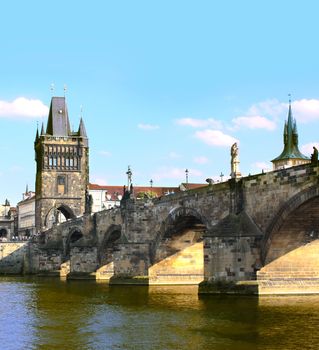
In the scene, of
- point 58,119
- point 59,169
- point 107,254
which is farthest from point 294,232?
point 58,119

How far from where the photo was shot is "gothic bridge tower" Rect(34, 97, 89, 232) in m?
133

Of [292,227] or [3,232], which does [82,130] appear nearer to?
[3,232]

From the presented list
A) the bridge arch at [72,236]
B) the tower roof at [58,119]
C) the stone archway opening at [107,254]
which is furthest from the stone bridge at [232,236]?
the tower roof at [58,119]

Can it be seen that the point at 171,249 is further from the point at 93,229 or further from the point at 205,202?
the point at 93,229

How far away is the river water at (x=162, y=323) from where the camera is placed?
1005 inches

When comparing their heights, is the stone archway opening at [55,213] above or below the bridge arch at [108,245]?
above

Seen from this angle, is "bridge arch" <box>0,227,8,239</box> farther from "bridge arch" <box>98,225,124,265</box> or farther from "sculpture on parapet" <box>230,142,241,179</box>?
"sculpture on parapet" <box>230,142,241,179</box>

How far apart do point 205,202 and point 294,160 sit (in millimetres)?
92401

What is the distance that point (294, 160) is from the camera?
13862 centimetres

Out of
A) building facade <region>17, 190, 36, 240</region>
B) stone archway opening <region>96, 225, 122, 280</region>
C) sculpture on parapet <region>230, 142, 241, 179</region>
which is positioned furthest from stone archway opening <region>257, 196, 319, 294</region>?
building facade <region>17, 190, 36, 240</region>

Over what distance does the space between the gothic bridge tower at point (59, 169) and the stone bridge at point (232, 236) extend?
68.2 m

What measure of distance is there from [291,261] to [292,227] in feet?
7.56

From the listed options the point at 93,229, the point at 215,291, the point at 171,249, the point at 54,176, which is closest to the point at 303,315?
the point at 215,291

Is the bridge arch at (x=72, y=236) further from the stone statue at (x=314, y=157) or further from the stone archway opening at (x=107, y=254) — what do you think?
the stone statue at (x=314, y=157)
